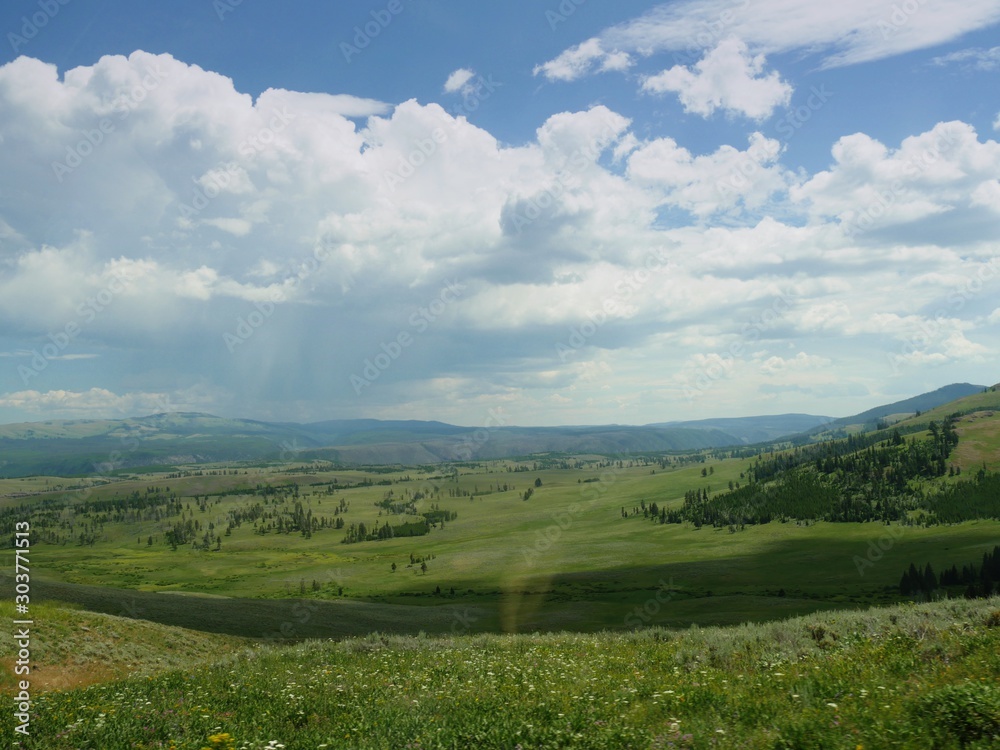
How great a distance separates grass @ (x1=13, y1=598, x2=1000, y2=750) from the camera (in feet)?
29.2

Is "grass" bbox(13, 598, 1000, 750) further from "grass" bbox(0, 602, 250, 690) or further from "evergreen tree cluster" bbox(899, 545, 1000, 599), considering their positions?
"evergreen tree cluster" bbox(899, 545, 1000, 599)

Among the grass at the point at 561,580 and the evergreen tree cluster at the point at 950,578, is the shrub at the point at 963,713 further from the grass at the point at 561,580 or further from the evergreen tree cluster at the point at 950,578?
the evergreen tree cluster at the point at 950,578

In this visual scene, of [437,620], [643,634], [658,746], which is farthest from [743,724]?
[437,620]

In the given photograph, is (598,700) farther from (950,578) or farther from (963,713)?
(950,578)

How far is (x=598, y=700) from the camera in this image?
1236 cm

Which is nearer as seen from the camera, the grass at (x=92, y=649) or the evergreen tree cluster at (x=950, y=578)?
the grass at (x=92, y=649)

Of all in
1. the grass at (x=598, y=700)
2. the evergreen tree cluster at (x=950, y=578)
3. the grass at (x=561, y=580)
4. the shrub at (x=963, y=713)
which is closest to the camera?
the shrub at (x=963, y=713)

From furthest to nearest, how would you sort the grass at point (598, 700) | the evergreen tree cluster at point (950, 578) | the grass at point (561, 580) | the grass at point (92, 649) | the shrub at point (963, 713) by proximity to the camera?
the evergreen tree cluster at point (950, 578)
the grass at point (561, 580)
the grass at point (92, 649)
the grass at point (598, 700)
the shrub at point (963, 713)

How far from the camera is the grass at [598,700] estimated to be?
8.91m

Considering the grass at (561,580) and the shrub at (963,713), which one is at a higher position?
the shrub at (963,713)

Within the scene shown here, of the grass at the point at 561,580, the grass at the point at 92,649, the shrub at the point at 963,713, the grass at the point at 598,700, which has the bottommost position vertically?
the grass at the point at 561,580

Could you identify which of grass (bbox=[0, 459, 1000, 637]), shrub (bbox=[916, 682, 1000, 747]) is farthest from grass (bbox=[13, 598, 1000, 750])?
grass (bbox=[0, 459, 1000, 637])

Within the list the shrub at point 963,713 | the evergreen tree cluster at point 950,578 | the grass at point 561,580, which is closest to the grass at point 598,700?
the shrub at point 963,713

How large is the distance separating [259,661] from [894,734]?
22.9 m
